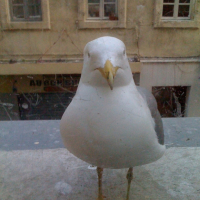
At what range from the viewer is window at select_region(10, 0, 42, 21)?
36.2 inches

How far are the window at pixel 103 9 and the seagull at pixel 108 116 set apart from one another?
1.40 feet

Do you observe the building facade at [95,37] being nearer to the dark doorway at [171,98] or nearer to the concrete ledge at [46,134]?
the dark doorway at [171,98]

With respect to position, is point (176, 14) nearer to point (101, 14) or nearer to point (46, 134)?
point (101, 14)

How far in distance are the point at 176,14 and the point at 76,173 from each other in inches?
30.3

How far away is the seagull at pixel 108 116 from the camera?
0.52 metres

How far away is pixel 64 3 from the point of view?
3.08 ft

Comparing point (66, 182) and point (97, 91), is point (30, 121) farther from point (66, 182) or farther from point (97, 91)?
point (97, 91)

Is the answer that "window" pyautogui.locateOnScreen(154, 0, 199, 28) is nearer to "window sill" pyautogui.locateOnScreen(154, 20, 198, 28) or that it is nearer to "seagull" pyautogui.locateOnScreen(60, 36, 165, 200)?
"window sill" pyautogui.locateOnScreen(154, 20, 198, 28)

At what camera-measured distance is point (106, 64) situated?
1.56 ft

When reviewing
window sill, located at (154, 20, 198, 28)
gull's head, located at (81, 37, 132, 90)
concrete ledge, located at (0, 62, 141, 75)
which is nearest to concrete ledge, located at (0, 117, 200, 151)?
concrete ledge, located at (0, 62, 141, 75)

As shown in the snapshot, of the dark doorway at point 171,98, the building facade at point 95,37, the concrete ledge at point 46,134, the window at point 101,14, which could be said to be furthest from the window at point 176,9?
the concrete ledge at point 46,134

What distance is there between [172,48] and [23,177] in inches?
32.5

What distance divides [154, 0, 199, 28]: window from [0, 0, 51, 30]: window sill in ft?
1.53

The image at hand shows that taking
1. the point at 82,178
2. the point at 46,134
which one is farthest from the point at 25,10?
the point at 82,178
